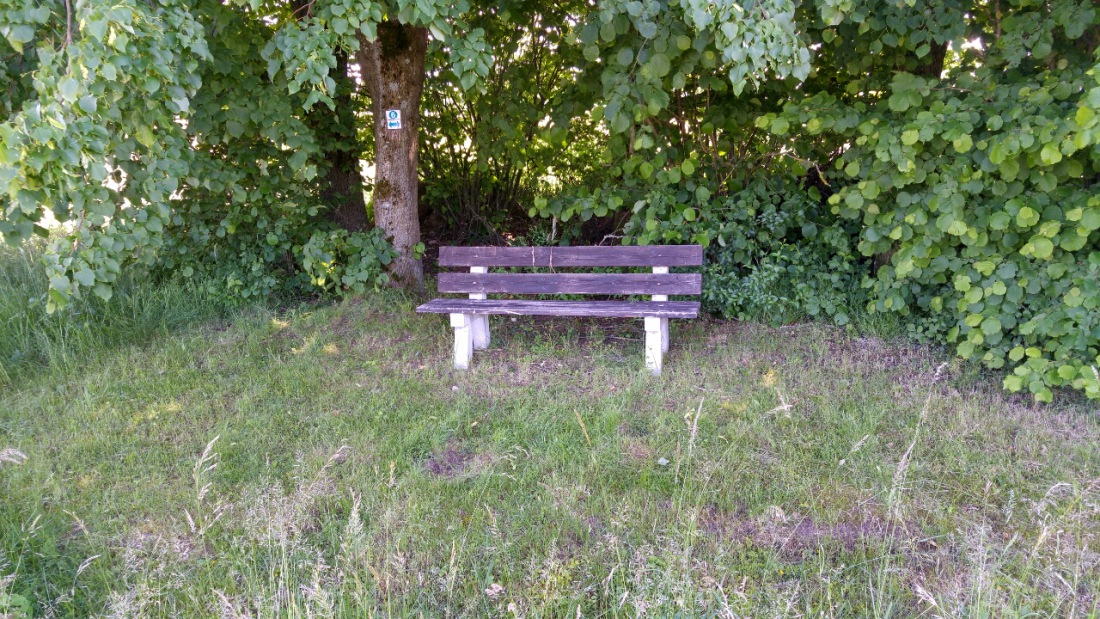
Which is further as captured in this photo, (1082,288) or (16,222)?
(1082,288)

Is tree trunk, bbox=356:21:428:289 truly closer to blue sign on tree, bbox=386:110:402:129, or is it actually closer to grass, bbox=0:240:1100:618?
blue sign on tree, bbox=386:110:402:129

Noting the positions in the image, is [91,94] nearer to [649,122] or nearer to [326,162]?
[326,162]

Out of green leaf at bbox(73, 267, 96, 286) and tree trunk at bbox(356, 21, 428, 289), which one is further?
tree trunk at bbox(356, 21, 428, 289)

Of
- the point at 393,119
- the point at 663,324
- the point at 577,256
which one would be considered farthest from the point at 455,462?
the point at 393,119

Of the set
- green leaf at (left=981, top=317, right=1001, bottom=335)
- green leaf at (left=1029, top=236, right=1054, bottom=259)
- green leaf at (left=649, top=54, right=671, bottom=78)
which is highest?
green leaf at (left=649, top=54, right=671, bottom=78)

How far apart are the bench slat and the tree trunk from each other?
44.4 inches

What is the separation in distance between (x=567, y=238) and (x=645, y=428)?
2.85 meters

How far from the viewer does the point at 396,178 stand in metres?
6.00

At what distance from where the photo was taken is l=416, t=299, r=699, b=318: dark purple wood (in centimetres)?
451

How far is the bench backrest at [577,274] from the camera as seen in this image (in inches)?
192

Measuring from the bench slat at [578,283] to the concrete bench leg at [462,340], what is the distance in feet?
1.48

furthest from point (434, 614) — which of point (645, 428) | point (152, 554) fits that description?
point (645, 428)

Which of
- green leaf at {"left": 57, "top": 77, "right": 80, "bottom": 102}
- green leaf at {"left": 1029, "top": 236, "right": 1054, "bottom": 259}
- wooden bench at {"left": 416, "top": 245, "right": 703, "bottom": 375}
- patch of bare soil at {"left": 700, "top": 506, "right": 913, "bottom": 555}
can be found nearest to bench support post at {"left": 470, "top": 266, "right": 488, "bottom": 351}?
wooden bench at {"left": 416, "top": 245, "right": 703, "bottom": 375}

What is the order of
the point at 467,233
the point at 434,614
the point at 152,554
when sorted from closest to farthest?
the point at 434,614 → the point at 152,554 → the point at 467,233
